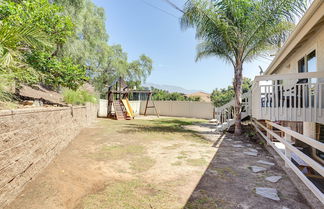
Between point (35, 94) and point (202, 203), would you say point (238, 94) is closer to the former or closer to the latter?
point (202, 203)

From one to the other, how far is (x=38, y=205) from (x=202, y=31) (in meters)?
7.85

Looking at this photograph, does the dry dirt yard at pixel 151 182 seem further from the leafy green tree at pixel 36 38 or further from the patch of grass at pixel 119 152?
the leafy green tree at pixel 36 38

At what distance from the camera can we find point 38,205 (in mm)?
2080

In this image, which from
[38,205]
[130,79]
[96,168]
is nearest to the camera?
[38,205]

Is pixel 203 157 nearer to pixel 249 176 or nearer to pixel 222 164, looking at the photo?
pixel 222 164

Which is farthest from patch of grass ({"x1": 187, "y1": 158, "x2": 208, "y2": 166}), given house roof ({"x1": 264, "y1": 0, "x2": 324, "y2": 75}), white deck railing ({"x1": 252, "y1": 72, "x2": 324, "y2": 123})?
house roof ({"x1": 264, "y1": 0, "x2": 324, "y2": 75})

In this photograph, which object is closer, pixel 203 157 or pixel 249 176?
pixel 249 176

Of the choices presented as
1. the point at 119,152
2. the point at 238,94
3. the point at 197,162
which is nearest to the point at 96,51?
the point at 238,94

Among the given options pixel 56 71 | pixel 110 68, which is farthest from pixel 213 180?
pixel 110 68

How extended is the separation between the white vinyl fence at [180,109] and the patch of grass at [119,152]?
944cm

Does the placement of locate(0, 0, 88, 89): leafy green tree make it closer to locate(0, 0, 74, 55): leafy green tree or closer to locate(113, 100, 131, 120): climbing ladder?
locate(0, 0, 74, 55): leafy green tree

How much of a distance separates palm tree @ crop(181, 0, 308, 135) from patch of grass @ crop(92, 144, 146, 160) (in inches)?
191

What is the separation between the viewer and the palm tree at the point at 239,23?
20.2 feet

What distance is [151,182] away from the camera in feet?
9.21
